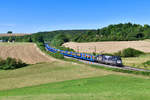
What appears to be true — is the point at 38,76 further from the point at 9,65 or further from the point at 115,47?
the point at 115,47

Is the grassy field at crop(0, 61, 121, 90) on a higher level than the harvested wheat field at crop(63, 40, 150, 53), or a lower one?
lower

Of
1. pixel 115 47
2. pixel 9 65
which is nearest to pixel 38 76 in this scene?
pixel 9 65

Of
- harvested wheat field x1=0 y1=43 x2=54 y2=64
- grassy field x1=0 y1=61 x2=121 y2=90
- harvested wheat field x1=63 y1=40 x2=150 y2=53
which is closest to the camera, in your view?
grassy field x1=0 y1=61 x2=121 y2=90

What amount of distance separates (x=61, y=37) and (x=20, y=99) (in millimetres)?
130006

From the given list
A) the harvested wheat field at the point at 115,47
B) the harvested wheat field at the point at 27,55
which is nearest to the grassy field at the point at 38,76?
the harvested wheat field at the point at 27,55

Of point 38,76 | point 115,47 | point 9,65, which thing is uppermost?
point 115,47

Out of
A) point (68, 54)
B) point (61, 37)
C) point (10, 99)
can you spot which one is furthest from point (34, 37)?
point (10, 99)

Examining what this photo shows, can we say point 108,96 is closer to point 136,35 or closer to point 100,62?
point 100,62

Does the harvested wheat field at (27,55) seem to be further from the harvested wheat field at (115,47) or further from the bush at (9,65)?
the harvested wheat field at (115,47)

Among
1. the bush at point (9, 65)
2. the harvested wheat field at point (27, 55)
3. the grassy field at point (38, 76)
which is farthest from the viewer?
the harvested wheat field at point (27, 55)

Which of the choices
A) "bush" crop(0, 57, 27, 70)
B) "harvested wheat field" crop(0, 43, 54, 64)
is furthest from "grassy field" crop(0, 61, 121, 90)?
"harvested wheat field" crop(0, 43, 54, 64)

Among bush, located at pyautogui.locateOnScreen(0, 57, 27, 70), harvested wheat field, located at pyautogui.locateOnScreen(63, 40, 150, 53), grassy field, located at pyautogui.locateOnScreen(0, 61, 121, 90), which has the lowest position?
grassy field, located at pyautogui.locateOnScreen(0, 61, 121, 90)

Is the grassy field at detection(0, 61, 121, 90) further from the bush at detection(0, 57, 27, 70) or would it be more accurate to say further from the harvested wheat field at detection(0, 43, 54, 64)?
the harvested wheat field at detection(0, 43, 54, 64)

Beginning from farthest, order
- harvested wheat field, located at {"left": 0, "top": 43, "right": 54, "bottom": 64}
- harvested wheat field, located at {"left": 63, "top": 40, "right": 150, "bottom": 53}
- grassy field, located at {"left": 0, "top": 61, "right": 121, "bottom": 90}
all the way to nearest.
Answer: harvested wheat field, located at {"left": 63, "top": 40, "right": 150, "bottom": 53}
harvested wheat field, located at {"left": 0, "top": 43, "right": 54, "bottom": 64}
grassy field, located at {"left": 0, "top": 61, "right": 121, "bottom": 90}
